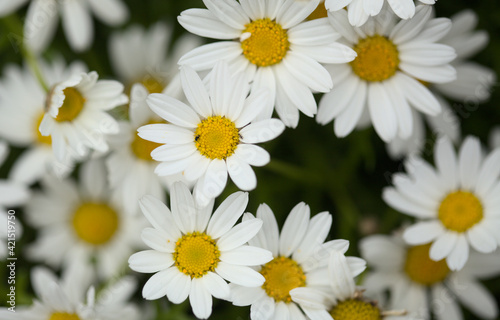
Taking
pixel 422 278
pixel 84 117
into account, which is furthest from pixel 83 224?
pixel 422 278

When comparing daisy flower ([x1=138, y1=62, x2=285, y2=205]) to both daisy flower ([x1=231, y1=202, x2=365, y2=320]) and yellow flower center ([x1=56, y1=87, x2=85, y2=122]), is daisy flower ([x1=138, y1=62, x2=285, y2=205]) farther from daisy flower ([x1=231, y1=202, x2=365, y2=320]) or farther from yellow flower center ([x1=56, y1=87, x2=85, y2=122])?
yellow flower center ([x1=56, y1=87, x2=85, y2=122])

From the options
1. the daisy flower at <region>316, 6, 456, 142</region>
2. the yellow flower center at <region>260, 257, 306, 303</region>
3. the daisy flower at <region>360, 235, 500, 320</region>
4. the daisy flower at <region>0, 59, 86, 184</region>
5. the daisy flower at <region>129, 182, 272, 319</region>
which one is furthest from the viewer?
the daisy flower at <region>0, 59, 86, 184</region>

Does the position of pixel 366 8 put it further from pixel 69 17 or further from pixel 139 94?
pixel 69 17

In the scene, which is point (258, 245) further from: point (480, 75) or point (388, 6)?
point (480, 75)

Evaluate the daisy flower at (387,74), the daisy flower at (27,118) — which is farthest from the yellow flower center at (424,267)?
the daisy flower at (27,118)

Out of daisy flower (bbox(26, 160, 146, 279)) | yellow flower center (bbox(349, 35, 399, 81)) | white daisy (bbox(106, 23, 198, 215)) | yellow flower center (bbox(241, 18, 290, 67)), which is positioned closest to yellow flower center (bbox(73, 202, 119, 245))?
daisy flower (bbox(26, 160, 146, 279))

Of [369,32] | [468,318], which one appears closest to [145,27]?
[369,32]
